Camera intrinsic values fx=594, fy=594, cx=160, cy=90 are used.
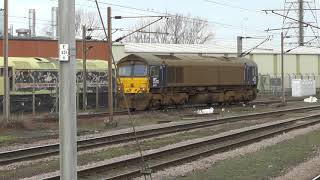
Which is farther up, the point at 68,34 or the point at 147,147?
the point at 68,34

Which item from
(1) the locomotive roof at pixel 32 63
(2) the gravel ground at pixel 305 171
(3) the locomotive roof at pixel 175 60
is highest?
(3) the locomotive roof at pixel 175 60

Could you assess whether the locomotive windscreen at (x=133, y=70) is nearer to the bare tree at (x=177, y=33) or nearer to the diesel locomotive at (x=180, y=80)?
the diesel locomotive at (x=180, y=80)

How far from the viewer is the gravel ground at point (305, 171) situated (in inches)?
477

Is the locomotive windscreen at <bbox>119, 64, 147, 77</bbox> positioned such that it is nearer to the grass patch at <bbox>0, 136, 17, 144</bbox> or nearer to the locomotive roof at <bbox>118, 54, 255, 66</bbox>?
the locomotive roof at <bbox>118, 54, 255, 66</bbox>

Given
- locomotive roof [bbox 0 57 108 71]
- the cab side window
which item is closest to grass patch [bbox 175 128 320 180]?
the cab side window

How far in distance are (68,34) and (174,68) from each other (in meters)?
30.6

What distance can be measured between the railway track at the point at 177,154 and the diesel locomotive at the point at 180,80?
37.0 ft

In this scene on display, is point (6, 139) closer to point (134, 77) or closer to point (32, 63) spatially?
point (32, 63)

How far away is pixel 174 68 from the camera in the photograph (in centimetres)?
3700

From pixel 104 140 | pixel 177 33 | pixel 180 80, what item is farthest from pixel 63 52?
pixel 177 33

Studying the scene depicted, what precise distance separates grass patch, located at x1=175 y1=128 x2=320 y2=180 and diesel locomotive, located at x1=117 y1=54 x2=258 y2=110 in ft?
54.5

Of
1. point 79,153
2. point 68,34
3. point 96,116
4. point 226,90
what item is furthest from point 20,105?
point 68,34

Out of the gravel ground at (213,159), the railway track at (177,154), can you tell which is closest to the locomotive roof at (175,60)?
the railway track at (177,154)

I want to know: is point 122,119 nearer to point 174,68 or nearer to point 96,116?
point 96,116
